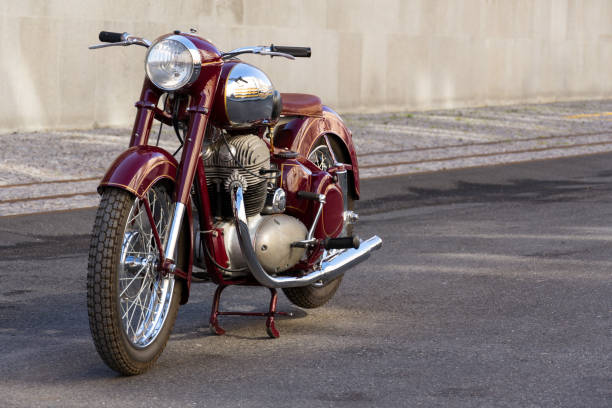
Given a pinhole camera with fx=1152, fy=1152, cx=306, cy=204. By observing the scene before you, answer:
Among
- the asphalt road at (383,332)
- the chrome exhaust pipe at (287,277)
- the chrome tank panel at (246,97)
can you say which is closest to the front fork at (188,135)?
the chrome tank panel at (246,97)

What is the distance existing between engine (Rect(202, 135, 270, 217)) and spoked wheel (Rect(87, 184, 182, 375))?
353 mm

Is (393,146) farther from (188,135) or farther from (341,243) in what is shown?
(188,135)

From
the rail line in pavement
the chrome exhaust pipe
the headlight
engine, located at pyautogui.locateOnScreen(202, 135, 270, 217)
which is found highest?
the headlight

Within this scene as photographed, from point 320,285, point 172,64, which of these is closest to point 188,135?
point 172,64

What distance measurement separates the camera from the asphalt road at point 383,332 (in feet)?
15.1

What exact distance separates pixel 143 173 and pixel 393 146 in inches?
437

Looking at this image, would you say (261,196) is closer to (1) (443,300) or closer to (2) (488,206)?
(1) (443,300)

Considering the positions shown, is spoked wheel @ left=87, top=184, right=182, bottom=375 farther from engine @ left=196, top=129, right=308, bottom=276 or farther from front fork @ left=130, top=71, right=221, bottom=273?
engine @ left=196, top=129, right=308, bottom=276

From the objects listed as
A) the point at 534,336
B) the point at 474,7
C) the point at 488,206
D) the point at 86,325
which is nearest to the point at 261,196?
the point at 86,325

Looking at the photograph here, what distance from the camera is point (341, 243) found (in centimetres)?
574

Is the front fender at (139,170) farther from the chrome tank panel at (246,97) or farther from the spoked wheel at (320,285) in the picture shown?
the spoked wheel at (320,285)

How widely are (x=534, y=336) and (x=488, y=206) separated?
4.94 m

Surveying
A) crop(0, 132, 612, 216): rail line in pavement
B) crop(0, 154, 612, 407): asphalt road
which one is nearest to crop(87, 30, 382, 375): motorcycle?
crop(0, 154, 612, 407): asphalt road

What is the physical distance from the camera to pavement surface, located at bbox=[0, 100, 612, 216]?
426 inches
